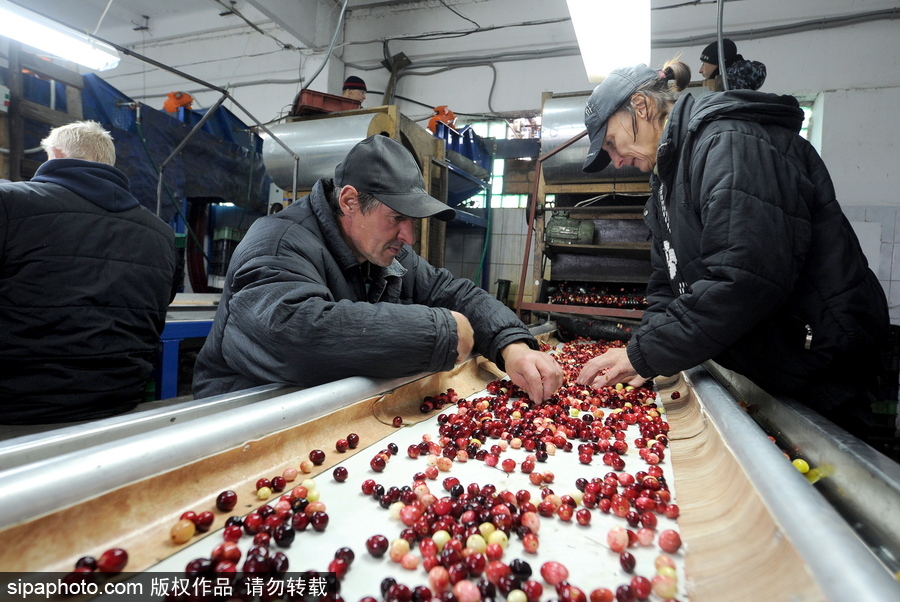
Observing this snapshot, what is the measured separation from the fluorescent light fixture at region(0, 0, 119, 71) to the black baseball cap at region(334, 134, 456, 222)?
3.17 metres

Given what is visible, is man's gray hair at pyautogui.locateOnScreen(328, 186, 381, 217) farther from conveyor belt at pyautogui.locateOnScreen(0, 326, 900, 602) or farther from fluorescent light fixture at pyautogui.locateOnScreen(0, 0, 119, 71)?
fluorescent light fixture at pyautogui.locateOnScreen(0, 0, 119, 71)

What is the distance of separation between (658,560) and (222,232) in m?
7.12

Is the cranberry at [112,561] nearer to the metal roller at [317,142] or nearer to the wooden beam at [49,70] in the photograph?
the metal roller at [317,142]

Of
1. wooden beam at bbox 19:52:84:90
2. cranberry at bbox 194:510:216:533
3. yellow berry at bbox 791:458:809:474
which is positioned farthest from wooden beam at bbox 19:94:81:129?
yellow berry at bbox 791:458:809:474

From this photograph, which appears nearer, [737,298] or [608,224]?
[737,298]

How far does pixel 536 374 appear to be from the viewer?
5.49 feet

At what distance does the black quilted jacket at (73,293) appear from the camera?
6.50ft

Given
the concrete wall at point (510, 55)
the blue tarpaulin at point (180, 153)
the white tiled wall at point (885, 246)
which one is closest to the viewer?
the white tiled wall at point (885, 246)

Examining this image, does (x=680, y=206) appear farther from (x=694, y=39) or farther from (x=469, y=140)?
(x=694, y=39)

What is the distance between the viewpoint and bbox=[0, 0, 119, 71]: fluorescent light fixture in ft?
10.4

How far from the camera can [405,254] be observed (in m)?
2.29

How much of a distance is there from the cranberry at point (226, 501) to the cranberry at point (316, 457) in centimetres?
21

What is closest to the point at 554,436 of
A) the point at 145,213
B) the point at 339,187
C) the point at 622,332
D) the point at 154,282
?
the point at 339,187

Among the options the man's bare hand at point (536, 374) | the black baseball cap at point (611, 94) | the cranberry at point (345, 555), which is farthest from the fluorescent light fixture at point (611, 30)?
the cranberry at point (345, 555)
